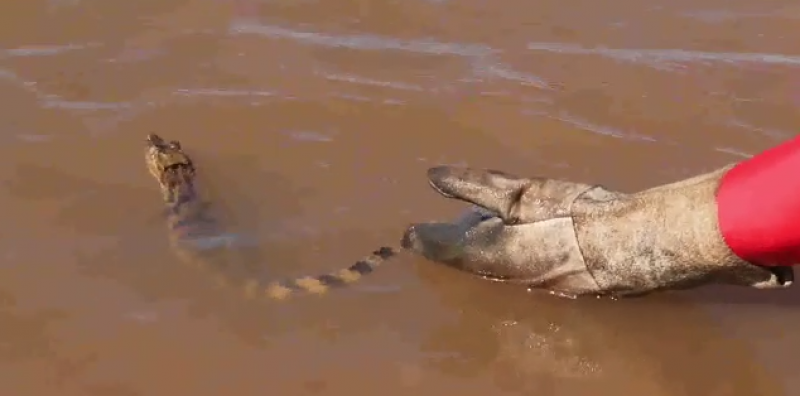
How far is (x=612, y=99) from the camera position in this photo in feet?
16.1

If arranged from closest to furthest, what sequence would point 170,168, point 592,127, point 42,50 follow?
point 170,168
point 592,127
point 42,50

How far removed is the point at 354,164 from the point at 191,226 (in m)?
0.84

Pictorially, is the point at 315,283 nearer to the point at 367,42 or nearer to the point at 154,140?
the point at 154,140

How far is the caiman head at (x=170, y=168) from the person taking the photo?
4164mm

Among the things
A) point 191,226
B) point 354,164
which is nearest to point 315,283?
point 191,226

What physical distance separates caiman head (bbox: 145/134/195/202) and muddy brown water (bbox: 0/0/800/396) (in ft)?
0.24

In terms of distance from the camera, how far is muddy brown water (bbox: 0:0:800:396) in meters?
3.40

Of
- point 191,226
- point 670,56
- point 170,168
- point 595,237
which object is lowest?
point 191,226

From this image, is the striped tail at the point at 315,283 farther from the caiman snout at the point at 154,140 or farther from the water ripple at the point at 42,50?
the water ripple at the point at 42,50

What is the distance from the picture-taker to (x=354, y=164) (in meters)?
4.41

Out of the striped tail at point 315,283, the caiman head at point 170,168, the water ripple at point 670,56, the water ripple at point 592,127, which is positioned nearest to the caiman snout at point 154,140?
the caiman head at point 170,168

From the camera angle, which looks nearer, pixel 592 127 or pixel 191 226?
pixel 191 226

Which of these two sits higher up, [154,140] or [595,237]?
[154,140]

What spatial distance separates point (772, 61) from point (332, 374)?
3311 mm
